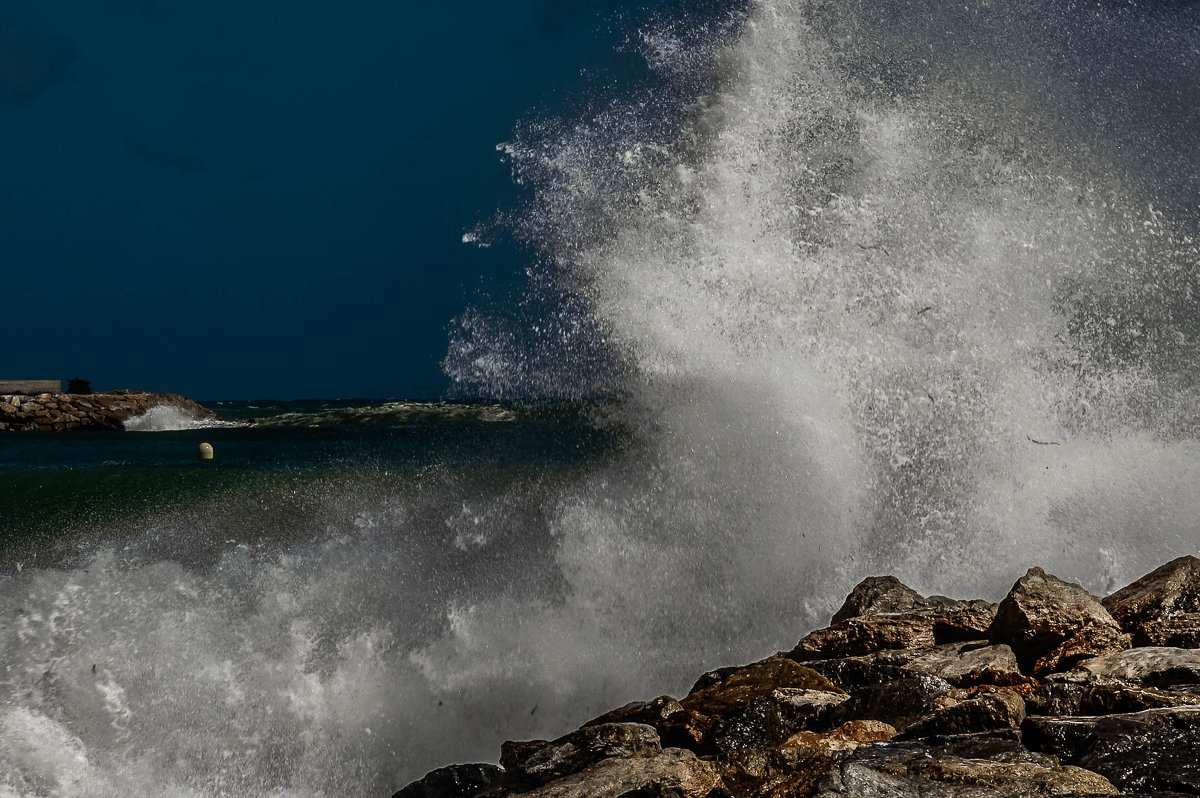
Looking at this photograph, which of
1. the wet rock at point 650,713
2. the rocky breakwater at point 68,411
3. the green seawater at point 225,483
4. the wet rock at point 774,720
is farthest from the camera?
the rocky breakwater at point 68,411

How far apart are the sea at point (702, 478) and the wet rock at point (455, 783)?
1.31 m

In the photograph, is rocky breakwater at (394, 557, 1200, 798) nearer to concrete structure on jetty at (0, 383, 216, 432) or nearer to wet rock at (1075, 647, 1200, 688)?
wet rock at (1075, 647, 1200, 688)

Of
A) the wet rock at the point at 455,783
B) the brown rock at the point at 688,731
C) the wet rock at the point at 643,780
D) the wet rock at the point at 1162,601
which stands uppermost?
the wet rock at the point at 1162,601

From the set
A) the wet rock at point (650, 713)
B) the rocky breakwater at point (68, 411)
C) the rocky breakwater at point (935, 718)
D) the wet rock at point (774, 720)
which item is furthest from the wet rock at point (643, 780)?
the rocky breakwater at point (68, 411)

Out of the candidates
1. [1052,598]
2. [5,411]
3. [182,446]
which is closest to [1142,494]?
[1052,598]

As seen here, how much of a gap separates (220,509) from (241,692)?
432 centimetres

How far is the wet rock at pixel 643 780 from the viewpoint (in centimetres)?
421

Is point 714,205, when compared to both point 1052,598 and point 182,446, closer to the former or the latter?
point 1052,598

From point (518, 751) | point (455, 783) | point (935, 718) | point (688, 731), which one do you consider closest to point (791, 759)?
point (935, 718)

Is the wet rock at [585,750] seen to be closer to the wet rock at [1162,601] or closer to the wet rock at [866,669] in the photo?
the wet rock at [866,669]

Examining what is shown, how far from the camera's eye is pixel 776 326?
33.6 feet

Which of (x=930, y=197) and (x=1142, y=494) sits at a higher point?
(x=930, y=197)

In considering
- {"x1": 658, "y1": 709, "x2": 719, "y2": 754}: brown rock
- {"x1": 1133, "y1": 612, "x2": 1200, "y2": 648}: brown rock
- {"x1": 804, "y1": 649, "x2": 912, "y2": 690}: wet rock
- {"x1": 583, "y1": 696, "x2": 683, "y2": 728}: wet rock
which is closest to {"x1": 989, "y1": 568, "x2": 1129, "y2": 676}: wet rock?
{"x1": 1133, "y1": 612, "x2": 1200, "y2": 648}: brown rock

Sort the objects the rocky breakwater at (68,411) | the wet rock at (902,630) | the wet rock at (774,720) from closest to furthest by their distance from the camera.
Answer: the wet rock at (774,720) < the wet rock at (902,630) < the rocky breakwater at (68,411)
